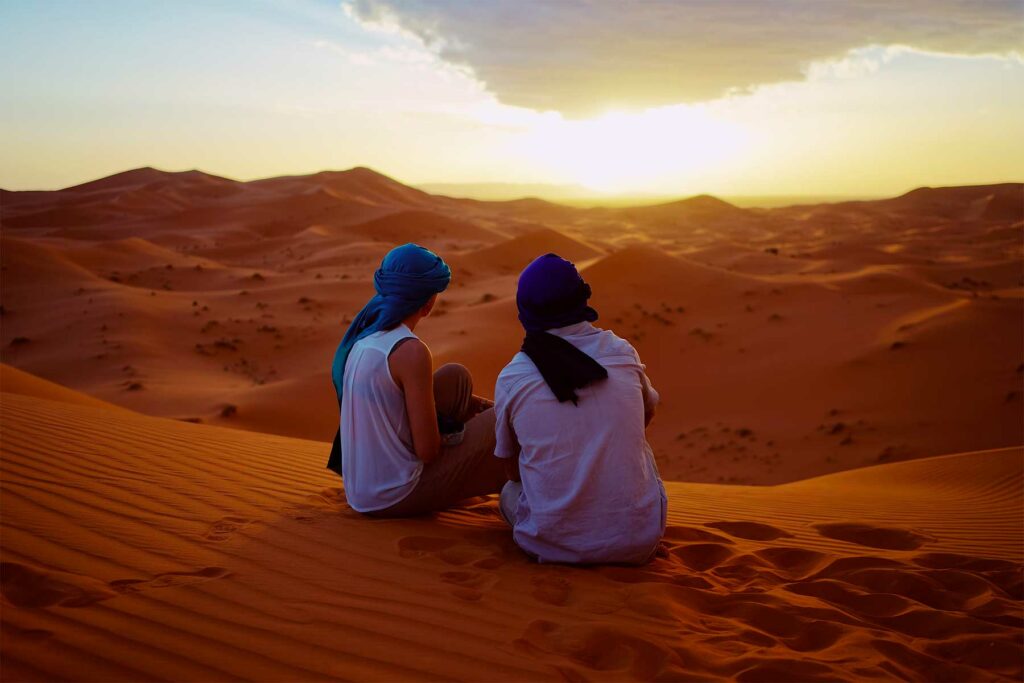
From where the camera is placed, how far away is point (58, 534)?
11.1ft

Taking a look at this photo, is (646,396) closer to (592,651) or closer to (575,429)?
(575,429)

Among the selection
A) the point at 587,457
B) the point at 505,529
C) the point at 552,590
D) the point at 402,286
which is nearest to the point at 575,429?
the point at 587,457

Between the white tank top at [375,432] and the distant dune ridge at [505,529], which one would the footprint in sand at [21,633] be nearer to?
the distant dune ridge at [505,529]

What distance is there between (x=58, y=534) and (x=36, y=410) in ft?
10.5

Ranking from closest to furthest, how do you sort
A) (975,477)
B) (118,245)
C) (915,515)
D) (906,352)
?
(915,515) → (975,477) → (906,352) → (118,245)

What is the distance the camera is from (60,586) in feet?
9.45

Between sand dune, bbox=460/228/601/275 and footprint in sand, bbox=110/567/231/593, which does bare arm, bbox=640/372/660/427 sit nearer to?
footprint in sand, bbox=110/567/231/593

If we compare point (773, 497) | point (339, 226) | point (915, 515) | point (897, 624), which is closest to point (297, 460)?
point (773, 497)

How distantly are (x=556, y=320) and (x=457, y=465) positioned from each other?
3.82 ft

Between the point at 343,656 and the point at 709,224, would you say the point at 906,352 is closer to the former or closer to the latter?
the point at 343,656

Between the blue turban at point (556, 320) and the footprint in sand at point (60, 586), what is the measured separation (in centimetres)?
177

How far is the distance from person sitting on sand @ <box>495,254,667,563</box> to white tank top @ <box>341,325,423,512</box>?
65 centimetres

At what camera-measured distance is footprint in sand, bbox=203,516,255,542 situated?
366cm

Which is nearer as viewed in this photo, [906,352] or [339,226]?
[906,352]
